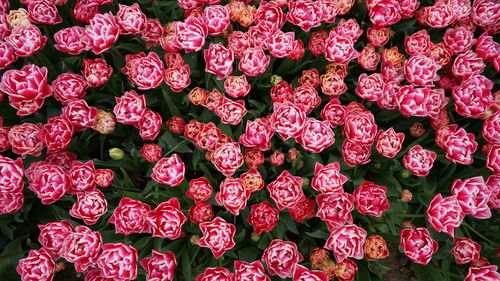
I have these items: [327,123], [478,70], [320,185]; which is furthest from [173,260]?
[478,70]

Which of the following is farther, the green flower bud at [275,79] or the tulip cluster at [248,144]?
the green flower bud at [275,79]

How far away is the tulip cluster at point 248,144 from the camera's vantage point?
189 centimetres

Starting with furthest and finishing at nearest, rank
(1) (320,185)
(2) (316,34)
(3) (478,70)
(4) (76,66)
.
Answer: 1. (4) (76,66)
2. (2) (316,34)
3. (3) (478,70)
4. (1) (320,185)

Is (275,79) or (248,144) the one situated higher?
(275,79)

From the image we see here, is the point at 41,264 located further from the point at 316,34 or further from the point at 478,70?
the point at 478,70

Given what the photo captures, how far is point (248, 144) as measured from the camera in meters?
1.98

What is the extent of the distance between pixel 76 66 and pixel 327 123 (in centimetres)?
182

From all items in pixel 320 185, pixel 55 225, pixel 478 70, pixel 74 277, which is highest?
pixel 478 70

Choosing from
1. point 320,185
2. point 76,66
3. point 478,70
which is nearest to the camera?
point 320,185

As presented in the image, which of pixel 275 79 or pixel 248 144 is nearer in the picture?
pixel 248 144

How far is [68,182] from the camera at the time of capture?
199 cm

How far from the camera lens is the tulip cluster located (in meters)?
1.89

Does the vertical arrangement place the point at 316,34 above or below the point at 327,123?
above

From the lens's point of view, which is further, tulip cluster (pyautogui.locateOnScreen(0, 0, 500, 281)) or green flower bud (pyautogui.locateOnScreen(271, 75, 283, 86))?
green flower bud (pyautogui.locateOnScreen(271, 75, 283, 86))
